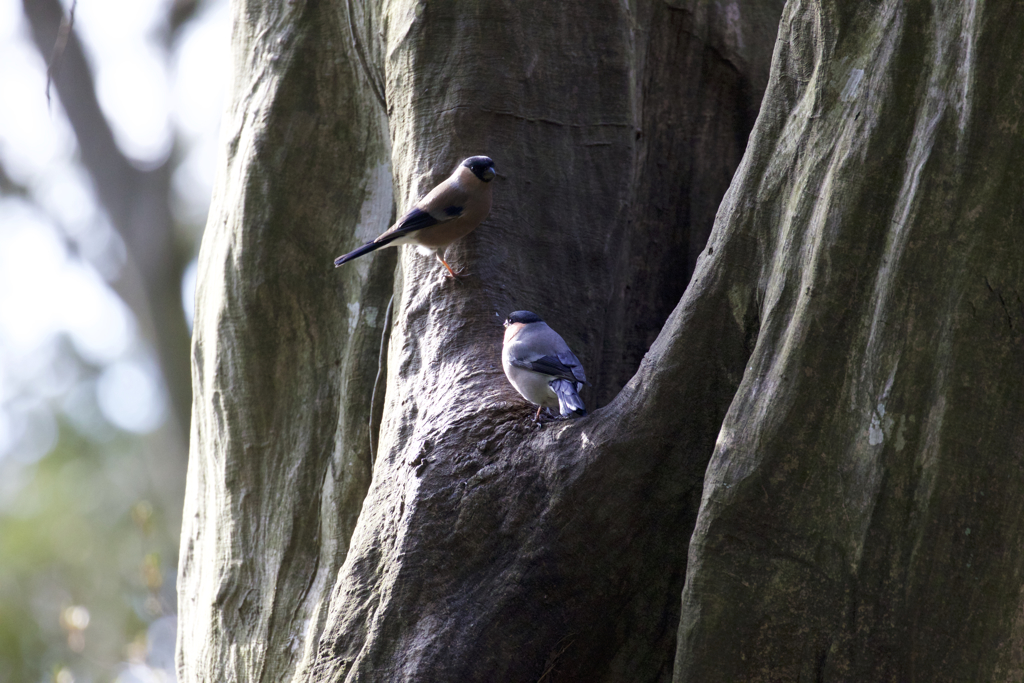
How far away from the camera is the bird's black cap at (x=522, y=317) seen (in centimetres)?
341

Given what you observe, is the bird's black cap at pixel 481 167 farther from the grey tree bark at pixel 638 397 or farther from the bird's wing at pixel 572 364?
the bird's wing at pixel 572 364

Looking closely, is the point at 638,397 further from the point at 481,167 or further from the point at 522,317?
the point at 481,167

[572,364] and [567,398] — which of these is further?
[572,364]

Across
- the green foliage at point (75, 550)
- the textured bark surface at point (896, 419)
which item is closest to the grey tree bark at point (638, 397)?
the textured bark surface at point (896, 419)

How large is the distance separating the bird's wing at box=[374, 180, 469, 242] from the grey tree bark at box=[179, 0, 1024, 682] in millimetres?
178

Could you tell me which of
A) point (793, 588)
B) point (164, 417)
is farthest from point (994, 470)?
point (164, 417)

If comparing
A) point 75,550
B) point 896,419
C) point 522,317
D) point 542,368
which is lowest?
point 75,550

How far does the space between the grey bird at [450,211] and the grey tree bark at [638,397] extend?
11 cm

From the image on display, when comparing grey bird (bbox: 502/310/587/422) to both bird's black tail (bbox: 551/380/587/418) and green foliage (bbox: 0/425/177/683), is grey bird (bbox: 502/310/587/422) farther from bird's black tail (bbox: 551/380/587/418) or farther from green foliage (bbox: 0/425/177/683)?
green foliage (bbox: 0/425/177/683)

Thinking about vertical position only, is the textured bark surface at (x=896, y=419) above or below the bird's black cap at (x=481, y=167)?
below

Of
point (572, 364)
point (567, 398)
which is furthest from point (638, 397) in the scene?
point (572, 364)

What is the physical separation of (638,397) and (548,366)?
45cm

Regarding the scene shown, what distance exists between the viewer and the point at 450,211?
11.4ft

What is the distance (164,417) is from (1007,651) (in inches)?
379
